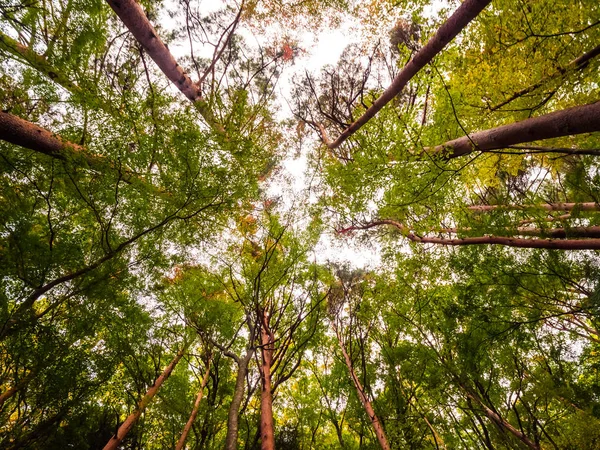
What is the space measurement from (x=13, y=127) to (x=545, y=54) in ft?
23.9

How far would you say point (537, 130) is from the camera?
113 inches

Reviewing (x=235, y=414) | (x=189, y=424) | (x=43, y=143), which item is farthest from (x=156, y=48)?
(x=189, y=424)

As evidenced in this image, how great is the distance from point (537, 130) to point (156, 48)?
5.36 metres

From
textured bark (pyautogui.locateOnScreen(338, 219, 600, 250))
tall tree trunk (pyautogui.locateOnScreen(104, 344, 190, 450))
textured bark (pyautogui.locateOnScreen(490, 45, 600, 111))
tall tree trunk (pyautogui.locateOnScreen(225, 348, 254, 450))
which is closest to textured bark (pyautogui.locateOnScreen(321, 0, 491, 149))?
textured bark (pyautogui.locateOnScreen(490, 45, 600, 111))

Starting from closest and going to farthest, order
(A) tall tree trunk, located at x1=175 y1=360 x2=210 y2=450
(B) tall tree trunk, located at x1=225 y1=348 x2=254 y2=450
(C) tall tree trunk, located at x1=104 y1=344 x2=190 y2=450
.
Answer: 1. (B) tall tree trunk, located at x1=225 y1=348 x2=254 y2=450
2. (C) tall tree trunk, located at x1=104 y1=344 x2=190 y2=450
3. (A) tall tree trunk, located at x1=175 y1=360 x2=210 y2=450

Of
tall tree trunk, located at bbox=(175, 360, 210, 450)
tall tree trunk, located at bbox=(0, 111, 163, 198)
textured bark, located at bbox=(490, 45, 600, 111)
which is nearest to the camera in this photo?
textured bark, located at bbox=(490, 45, 600, 111)

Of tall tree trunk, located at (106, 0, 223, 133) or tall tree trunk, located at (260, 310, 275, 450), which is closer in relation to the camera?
tall tree trunk, located at (260, 310, 275, 450)

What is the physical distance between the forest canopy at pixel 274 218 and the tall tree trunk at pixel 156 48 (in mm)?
32

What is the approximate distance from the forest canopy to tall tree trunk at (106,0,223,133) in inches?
1.3

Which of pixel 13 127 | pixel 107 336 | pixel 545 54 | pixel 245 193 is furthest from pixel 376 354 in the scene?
pixel 13 127

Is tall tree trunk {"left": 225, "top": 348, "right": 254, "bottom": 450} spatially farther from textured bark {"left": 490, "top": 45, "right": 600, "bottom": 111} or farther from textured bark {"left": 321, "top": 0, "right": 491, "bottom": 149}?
textured bark {"left": 490, "top": 45, "right": 600, "bottom": 111}

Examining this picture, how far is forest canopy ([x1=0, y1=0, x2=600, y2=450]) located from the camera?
3436mm

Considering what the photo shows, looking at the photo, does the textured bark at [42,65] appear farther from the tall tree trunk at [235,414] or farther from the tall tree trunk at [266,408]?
the tall tree trunk at [266,408]

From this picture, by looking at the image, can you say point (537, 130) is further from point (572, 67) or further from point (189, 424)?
point (189, 424)
